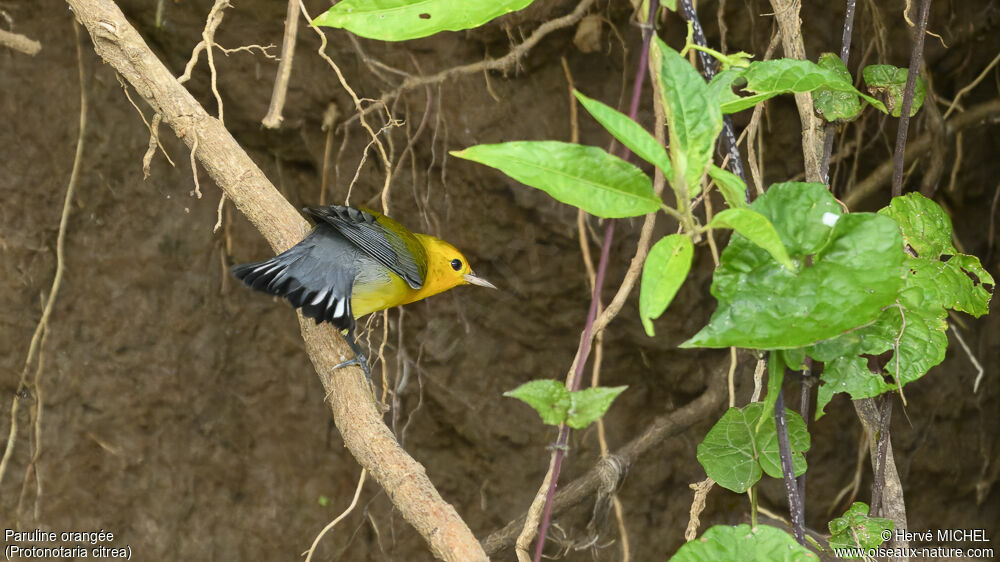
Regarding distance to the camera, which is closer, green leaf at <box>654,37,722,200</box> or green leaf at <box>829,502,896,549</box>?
green leaf at <box>654,37,722,200</box>

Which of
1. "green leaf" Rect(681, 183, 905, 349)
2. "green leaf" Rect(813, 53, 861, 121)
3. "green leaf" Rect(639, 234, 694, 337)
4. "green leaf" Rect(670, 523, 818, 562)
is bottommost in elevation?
"green leaf" Rect(670, 523, 818, 562)

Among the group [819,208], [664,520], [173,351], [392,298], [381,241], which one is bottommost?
[664,520]

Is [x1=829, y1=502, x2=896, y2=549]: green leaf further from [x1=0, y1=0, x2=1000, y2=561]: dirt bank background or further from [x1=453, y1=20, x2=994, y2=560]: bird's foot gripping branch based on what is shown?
[x1=0, y1=0, x2=1000, y2=561]: dirt bank background

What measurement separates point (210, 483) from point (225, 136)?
1.56 metres

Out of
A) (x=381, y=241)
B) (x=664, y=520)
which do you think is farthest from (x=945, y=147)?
(x=381, y=241)

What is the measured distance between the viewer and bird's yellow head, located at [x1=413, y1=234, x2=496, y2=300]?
8.24 ft

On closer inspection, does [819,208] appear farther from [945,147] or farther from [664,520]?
[664,520]

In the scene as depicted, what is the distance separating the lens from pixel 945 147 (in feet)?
8.37

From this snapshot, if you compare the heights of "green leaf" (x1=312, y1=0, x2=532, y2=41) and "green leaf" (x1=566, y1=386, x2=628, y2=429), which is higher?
"green leaf" (x1=312, y1=0, x2=532, y2=41)

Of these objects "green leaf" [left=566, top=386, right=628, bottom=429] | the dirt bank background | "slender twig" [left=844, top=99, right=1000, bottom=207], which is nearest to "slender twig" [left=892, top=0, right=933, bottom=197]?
"green leaf" [left=566, top=386, right=628, bottom=429]

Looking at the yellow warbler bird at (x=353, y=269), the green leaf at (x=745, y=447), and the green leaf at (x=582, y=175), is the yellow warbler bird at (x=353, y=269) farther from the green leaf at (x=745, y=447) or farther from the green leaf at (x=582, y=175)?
the green leaf at (x=582, y=175)

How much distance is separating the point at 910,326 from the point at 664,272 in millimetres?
502

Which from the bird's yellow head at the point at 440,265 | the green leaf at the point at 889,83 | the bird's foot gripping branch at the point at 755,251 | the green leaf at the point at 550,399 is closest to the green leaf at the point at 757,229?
the bird's foot gripping branch at the point at 755,251

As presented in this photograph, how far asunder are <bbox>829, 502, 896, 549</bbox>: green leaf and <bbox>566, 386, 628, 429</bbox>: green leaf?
0.63m
